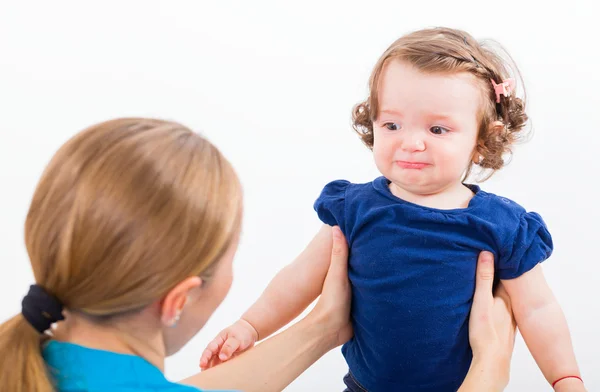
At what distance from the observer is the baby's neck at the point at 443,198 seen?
155cm

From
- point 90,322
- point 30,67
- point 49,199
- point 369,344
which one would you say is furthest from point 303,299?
point 30,67

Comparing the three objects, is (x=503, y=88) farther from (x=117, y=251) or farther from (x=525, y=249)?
(x=117, y=251)

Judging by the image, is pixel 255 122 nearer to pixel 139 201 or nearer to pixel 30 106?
pixel 30 106

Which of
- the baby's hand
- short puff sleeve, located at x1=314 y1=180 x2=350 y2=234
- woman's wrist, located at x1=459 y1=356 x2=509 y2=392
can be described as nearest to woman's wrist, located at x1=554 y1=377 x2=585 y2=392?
woman's wrist, located at x1=459 y1=356 x2=509 y2=392

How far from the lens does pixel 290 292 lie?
1.70m

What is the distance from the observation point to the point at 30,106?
264cm

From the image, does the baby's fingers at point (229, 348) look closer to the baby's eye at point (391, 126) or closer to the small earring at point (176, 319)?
the small earring at point (176, 319)

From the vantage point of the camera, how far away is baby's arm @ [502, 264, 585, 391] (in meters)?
1.51

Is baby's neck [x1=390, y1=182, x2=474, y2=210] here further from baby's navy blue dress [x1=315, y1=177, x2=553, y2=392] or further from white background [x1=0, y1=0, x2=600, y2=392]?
white background [x1=0, y1=0, x2=600, y2=392]

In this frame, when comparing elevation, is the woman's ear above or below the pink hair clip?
below

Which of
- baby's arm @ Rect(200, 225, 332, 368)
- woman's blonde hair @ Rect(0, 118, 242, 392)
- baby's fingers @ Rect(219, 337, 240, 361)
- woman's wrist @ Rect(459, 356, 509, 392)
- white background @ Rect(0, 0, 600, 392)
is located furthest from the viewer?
white background @ Rect(0, 0, 600, 392)

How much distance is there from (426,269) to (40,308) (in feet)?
2.36

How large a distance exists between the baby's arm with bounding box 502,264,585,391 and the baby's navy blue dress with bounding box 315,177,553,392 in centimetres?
3

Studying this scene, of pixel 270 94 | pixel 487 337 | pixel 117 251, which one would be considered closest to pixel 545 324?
pixel 487 337
